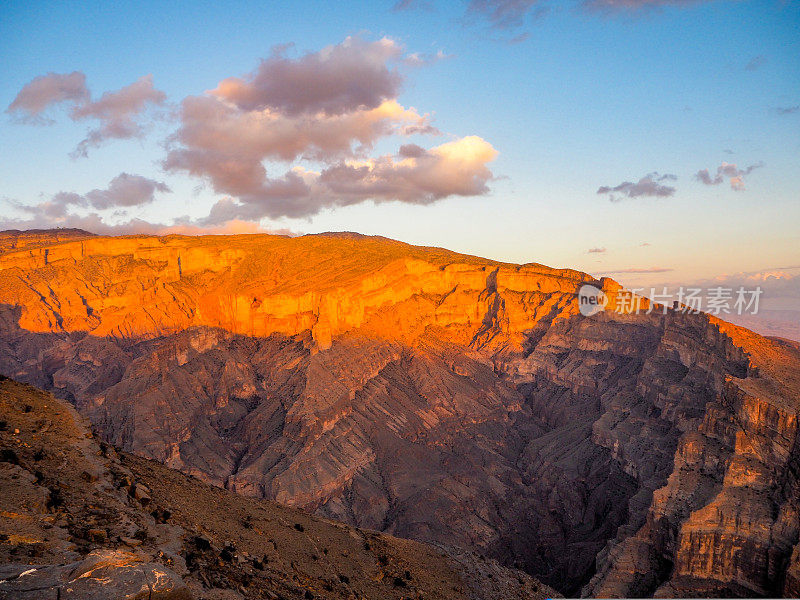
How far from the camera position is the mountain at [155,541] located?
41.4 ft

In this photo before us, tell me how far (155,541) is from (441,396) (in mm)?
92186

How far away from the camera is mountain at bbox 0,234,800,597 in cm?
4641

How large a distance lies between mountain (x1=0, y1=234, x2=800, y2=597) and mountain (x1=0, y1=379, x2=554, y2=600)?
21.3m

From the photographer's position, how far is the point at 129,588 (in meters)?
11.7

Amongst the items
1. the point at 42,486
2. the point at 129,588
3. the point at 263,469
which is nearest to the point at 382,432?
the point at 263,469

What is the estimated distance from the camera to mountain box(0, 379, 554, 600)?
497 inches

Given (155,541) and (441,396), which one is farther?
(441,396)

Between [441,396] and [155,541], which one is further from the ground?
[155,541]

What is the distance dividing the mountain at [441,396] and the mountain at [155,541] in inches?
838

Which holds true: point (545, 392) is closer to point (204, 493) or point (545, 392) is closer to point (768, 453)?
point (768, 453)

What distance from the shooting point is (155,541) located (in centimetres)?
1895

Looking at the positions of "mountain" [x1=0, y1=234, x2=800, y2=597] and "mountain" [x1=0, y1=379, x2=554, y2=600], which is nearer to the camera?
"mountain" [x1=0, y1=379, x2=554, y2=600]

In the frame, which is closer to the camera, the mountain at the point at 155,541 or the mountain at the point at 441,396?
the mountain at the point at 155,541

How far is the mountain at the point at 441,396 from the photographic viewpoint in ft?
152
